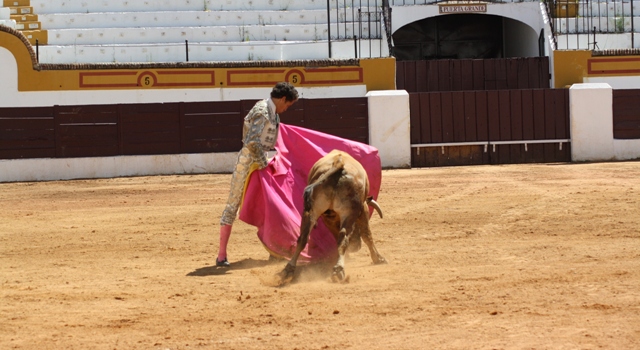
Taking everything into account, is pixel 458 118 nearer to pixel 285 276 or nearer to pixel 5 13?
pixel 5 13

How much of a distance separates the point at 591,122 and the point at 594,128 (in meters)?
0.11

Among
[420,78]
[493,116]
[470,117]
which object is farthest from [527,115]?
[420,78]

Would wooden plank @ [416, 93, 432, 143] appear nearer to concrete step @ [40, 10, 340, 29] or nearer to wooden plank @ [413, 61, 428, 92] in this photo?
wooden plank @ [413, 61, 428, 92]

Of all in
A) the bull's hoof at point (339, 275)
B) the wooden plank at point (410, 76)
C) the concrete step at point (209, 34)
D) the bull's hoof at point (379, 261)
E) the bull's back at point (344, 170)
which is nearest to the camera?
the bull's hoof at point (339, 275)

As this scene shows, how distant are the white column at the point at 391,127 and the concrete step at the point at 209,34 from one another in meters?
2.50

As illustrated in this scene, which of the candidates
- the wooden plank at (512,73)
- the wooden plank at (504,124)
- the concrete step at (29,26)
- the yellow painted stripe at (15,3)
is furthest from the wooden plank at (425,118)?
the yellow painted stripe at (15,3)

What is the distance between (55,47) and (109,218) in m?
8.12

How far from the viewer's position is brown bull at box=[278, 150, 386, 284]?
5703mm

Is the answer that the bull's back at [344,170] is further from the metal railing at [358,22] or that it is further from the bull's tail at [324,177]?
the metal railing at [358,22]

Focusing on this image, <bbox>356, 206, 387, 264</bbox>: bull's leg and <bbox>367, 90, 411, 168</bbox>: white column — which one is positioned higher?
<bbox>367, 90, 411, 168</bbox>: white column

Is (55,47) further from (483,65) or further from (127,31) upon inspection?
(483,65)

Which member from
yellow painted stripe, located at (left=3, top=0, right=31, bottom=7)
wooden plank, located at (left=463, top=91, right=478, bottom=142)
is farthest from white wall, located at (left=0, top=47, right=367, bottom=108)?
yellow painted stripe, located at (left=3, top=0, right=31, bottom=7)

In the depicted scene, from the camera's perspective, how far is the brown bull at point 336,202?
570 cm

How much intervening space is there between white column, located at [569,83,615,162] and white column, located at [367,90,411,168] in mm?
2755
